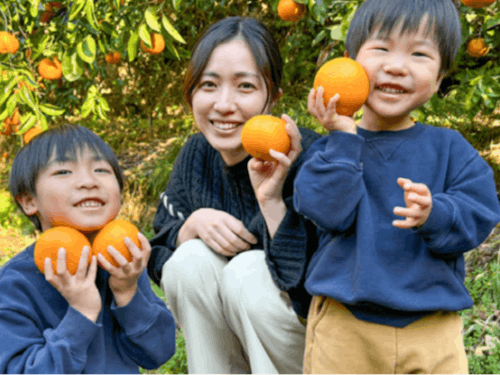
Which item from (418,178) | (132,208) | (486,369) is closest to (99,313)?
(418,178)

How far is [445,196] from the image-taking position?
1113 millimetres

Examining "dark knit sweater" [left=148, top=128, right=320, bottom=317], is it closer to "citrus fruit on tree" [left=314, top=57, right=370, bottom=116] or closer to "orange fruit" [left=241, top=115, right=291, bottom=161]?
"orange fruit" [left=241, top=115, right=291, bottom=161]

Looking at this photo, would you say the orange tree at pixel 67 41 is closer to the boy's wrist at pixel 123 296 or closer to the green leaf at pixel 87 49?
the green leaf at pixel 87 49

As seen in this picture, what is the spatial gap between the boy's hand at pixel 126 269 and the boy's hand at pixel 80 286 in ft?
0.12

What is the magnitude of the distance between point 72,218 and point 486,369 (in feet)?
5.29

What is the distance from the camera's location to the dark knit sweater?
1.40 meters

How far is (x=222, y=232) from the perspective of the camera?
1.56 metres

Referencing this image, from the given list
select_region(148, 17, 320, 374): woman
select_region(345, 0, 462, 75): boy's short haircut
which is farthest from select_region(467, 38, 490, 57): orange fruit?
select_region(345, 0, 462, 75): boy's short haircut

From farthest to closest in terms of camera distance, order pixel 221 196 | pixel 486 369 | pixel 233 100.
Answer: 1. pixel 486 369
2. pixel 221 196
3. pixel 233 100

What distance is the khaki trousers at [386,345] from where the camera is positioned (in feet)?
→ 3.80

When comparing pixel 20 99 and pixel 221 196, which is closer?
pixel 221 196

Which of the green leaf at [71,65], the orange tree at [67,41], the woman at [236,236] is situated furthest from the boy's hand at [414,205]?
the green leaf at [71,65]

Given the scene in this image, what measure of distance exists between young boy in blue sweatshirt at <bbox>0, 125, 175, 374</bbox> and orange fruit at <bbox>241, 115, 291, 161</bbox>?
Result: 34 centimetres

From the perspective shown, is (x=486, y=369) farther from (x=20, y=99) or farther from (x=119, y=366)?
(x=20, y=99)
